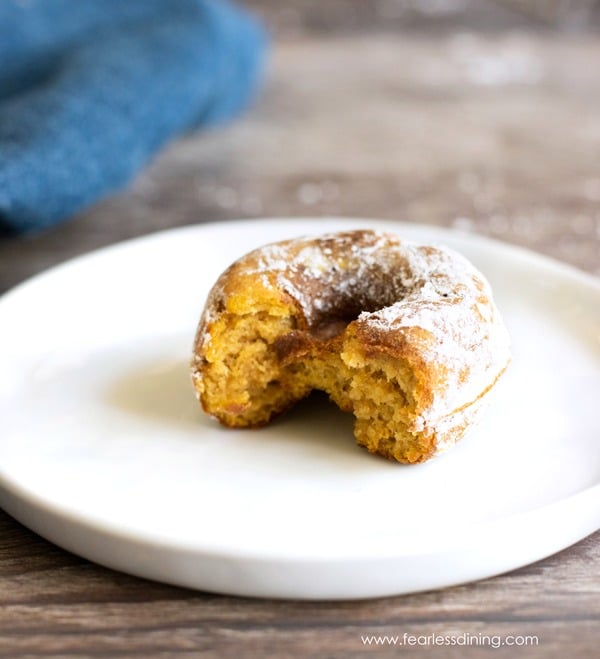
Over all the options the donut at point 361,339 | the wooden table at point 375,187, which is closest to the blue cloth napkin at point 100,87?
the wooden table at point 375,187

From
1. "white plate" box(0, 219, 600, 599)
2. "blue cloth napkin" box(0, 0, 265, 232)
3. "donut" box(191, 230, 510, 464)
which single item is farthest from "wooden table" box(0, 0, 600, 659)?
"donut" box(191, 230, 510, 464)

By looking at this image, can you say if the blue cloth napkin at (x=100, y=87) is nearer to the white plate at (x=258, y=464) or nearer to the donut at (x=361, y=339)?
the white plate at (x=258, y=464)

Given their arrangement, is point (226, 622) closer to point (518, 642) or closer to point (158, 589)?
point (158, 589)

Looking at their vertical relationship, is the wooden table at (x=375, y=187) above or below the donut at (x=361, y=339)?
below

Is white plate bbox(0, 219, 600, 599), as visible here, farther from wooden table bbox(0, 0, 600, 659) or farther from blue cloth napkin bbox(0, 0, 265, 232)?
blue cloth napkin bbox(0, 0, 265, 232)

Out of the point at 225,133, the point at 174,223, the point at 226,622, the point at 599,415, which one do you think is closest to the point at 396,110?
the point at 225,133

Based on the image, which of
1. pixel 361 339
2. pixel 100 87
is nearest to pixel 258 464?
pixel 361 339
